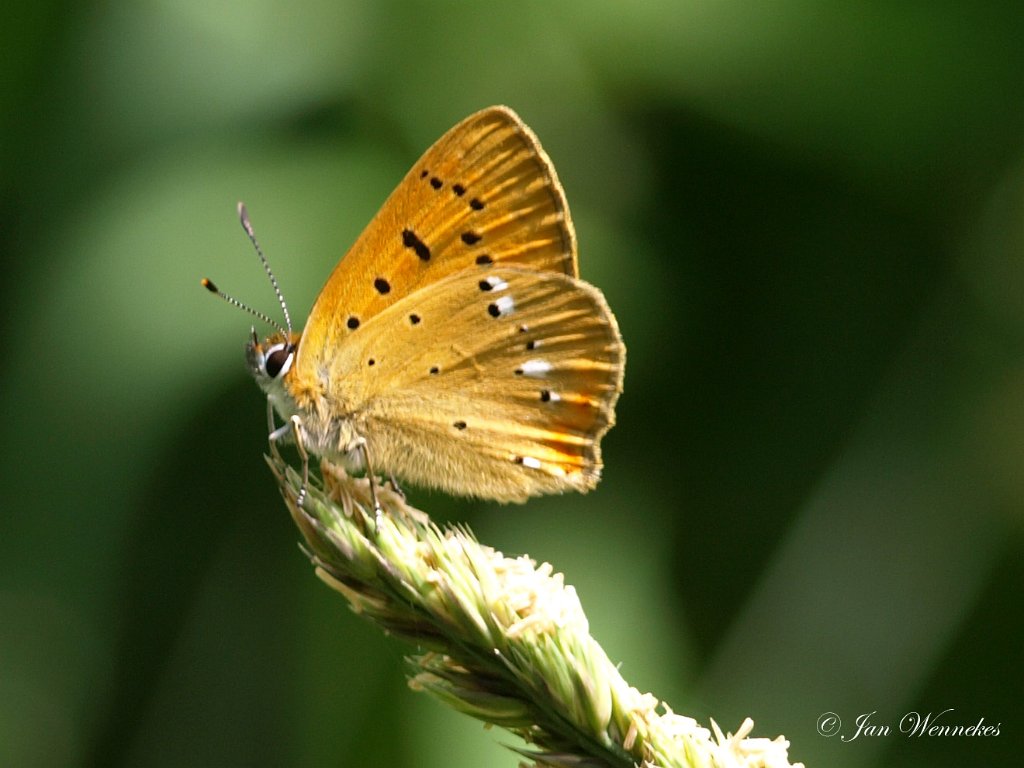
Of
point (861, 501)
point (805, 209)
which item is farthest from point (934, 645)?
point (805, 209)

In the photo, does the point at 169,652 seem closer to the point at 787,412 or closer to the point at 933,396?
the point at 787,412

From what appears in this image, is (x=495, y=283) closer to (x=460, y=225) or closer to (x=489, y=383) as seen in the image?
(x=460, y=225)

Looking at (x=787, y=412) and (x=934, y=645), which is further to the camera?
(x=787, y=412)

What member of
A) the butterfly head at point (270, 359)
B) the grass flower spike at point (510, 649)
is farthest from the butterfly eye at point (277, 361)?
the grass flower spike at point (510, 649)

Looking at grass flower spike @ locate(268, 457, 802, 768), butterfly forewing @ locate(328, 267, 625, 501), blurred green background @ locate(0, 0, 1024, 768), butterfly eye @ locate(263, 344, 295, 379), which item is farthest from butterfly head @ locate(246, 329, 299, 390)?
grass flower spike @ locate(268, 457, 802, 768)

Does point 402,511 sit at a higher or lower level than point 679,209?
lower

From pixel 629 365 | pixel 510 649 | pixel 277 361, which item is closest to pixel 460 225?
pixel 277 361

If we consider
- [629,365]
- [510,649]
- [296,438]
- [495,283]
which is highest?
[495,283]
